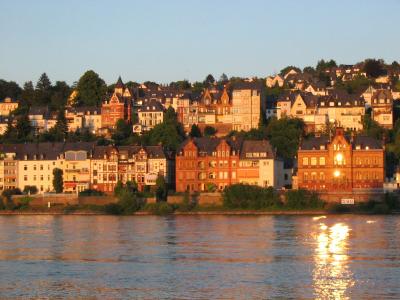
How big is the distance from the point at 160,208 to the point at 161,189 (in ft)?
15.7

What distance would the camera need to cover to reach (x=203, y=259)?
49.0 meters

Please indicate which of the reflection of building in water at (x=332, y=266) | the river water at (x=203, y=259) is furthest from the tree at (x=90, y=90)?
the reflection of building in water at (x=332, y=266)

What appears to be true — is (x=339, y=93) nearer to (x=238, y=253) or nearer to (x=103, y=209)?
(x=103, y=209)

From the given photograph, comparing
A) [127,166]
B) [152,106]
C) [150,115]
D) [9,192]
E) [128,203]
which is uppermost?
[152,106]

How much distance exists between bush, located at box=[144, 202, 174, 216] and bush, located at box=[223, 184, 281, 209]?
14.3 ft

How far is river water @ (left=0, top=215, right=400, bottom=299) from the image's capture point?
40.0m

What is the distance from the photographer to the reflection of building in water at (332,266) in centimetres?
3959

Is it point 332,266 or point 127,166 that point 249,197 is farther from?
point 332,266

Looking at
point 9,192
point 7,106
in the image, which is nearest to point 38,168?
point 9,192

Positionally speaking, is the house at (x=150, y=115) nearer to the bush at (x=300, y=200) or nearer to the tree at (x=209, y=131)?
the tree at (x=209, y=131)

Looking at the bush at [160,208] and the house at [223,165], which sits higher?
the house at [223,165]

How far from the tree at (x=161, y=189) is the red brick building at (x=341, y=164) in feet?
34.5

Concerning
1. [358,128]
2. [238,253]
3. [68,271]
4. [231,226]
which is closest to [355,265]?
[238,253]

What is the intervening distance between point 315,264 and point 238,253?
548cm
